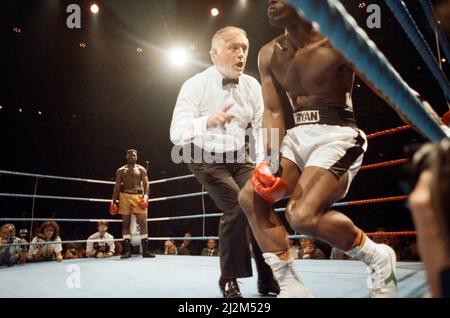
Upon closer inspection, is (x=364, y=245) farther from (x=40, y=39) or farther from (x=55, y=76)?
(x=55, y=76)

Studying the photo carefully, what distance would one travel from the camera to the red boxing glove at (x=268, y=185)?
1.26 metres

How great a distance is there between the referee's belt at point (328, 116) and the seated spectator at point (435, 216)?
924mm

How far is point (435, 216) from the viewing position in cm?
41

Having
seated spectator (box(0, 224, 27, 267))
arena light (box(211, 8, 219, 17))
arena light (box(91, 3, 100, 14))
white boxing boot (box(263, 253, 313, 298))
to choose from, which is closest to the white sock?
white boxing boot (box(263, 253, 313, 298))

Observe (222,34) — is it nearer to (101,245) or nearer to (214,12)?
(101,245)

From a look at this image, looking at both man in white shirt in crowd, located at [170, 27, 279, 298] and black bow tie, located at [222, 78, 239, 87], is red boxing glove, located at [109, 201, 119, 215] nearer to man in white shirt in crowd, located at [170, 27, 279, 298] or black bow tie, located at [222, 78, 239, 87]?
man in white shirt in crowd, located at [170, 27, 279, 298]

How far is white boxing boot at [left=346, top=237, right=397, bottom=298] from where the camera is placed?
1231 millimetres

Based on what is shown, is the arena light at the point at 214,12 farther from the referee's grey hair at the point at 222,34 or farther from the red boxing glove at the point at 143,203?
the referee's grey hair at the point at 222,34

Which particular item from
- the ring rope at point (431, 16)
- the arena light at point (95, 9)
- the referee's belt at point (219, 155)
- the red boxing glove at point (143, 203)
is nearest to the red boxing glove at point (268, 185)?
the referee's belt at point (219, 155)

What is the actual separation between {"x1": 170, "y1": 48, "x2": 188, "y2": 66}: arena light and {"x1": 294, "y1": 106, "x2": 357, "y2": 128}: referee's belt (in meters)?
6.85

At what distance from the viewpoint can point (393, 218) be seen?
22.4ft

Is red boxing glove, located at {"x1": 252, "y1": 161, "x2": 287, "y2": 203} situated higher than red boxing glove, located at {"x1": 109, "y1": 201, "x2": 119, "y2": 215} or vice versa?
red boxing glove, located at {"x1": 109, "y1": 201, "x2": 119, "y2": 215}

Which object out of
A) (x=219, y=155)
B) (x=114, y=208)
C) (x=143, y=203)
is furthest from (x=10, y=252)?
(x=219, y=155)
